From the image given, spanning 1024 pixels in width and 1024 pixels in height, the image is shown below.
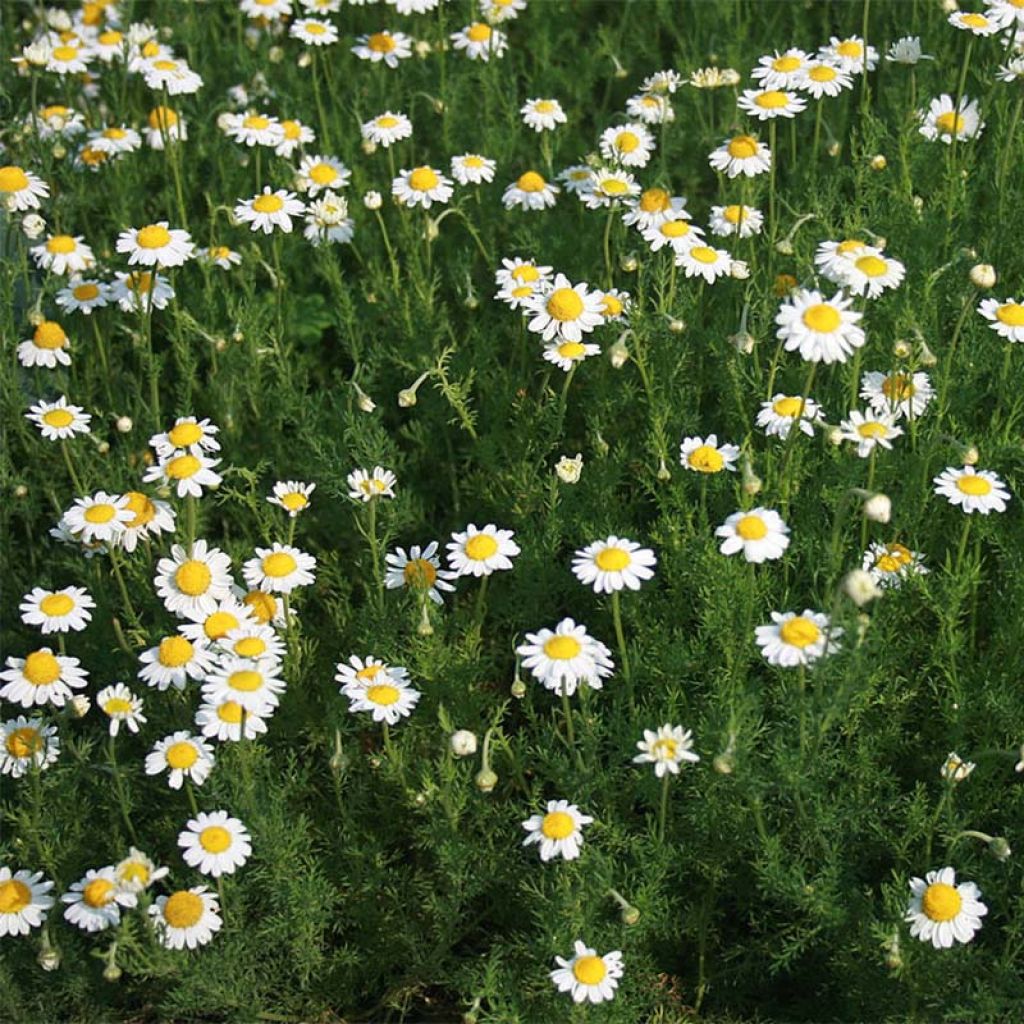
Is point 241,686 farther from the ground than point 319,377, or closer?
closer

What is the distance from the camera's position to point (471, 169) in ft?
16.4

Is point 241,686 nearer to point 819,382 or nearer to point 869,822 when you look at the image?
point 869,822

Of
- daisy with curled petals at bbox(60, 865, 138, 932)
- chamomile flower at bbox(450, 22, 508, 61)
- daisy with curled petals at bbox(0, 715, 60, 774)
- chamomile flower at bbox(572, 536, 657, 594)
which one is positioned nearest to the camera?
daisy with curled petals at bbox(60, 865, 138, 932)

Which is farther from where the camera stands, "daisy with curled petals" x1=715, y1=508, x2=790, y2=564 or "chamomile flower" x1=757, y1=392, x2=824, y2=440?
"chamomile flower" x1=757, y1=392, x2=824, y2=440

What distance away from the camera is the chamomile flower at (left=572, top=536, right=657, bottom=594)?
3.53 metres

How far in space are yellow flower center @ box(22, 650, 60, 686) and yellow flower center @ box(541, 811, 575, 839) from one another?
1.35 meters

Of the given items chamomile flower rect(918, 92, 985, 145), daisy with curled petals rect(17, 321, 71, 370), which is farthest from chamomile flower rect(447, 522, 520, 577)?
chamomile flower rect(918, 92, 985, 145)

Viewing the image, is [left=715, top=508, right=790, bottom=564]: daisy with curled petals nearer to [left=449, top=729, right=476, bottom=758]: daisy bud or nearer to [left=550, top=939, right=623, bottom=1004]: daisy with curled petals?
[left=449, top=729, right=476, bottom=758]: daisy bud

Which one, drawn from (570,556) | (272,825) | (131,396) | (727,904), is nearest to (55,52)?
(131,396)

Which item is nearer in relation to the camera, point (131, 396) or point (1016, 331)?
point (1016, 331)

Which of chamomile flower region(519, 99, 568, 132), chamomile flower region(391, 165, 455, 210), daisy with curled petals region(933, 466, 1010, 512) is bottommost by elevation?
daisy with curled petals region(933, 466, 1010, 512)

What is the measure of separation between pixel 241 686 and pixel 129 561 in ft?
2.79

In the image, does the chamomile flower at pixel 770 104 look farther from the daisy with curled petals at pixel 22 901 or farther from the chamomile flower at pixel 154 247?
the daisy with curled petals at pixel 22 901

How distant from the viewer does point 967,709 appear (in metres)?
3.63
